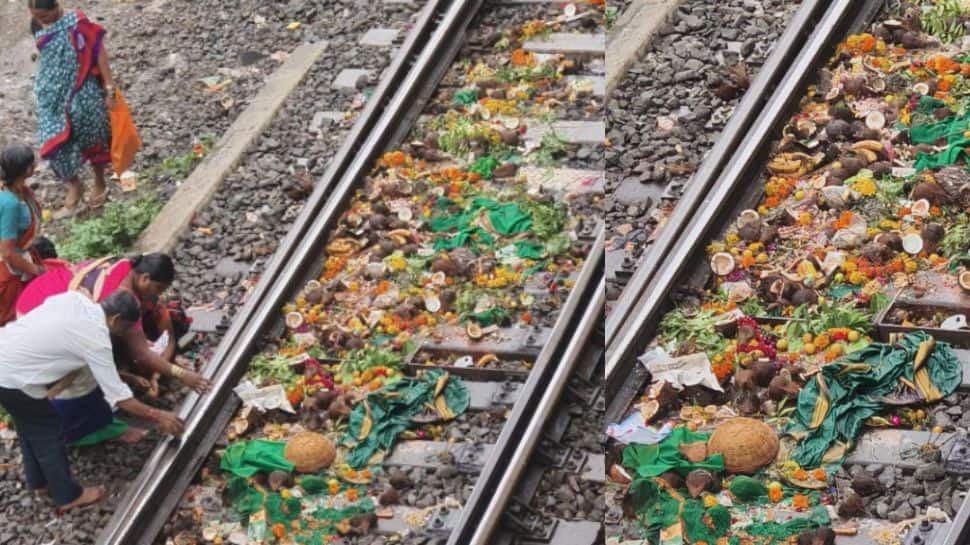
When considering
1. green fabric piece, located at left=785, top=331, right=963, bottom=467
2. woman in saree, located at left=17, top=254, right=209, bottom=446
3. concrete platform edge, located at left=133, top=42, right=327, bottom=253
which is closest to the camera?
green fabric piece, located at left=785, top=331, right=963, bottom=467

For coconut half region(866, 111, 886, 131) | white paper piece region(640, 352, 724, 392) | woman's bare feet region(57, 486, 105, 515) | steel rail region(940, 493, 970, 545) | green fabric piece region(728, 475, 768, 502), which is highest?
coconut half region(866, 111, 886, 131)

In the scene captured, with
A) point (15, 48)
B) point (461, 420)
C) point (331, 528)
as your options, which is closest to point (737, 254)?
point (461, 420)

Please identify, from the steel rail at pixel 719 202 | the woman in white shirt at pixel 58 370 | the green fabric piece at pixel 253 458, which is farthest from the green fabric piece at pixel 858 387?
the woman in white shirt at pixel 58 370

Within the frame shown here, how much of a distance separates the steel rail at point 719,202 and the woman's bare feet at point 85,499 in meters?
2.24

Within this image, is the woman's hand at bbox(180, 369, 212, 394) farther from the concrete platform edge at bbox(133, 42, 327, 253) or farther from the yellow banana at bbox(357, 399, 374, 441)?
the concrete platform edge at bbox(133, 42, 327, 253)

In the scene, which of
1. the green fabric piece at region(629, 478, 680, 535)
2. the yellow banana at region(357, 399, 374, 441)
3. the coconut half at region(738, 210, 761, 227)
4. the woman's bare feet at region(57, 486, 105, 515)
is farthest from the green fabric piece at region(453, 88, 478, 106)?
the green fabric piece at region(629, 478, 680, 535)

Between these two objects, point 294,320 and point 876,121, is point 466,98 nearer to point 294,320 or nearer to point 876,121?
point 294,320

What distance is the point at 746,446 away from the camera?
576 cm

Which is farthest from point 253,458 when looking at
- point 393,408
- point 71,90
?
point 71,90

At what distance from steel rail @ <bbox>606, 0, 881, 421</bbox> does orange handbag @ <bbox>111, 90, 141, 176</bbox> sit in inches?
127

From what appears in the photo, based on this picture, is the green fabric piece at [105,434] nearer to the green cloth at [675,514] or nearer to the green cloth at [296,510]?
the green cloth at [296,510]

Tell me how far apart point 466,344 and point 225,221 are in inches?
73.4

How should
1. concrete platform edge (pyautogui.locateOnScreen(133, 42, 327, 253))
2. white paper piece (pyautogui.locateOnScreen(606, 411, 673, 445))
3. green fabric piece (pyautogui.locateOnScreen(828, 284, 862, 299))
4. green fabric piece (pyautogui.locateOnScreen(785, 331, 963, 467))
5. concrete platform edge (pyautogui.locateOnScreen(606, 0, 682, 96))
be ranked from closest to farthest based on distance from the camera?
1. green fabric piece (pyautogui.locateOnScreen(785, 331, 963, 467))
2. white paper piece (pyautogui.locateOnScreen(606, 411, 673, 445))
3. green fabric piece (pyautogui.locateOnScreen(828, 284, 862, 299))
4. concrete platform edge (pyautogui.locateOnScreen(606, 0, 682, 96))
5. concrete platform edge (pyautogui.locateOnScreen(133, 42, 327, 253))

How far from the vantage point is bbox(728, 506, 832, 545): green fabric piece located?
5.54 metres
